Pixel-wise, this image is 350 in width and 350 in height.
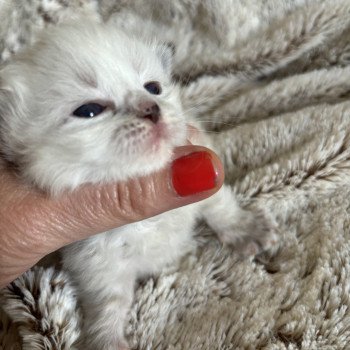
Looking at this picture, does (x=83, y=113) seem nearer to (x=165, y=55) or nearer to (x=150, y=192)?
(x=150, y=192)

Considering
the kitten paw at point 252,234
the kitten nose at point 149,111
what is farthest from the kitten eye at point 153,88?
the kitten paw at point 252,234

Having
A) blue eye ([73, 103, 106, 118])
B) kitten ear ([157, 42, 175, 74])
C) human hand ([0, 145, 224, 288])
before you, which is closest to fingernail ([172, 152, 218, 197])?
human hand ([0, 145, 224, 288])

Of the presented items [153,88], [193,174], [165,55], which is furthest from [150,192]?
[165,55]

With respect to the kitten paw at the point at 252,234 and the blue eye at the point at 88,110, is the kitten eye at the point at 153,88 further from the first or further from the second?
the kitten paw at the point at 252,234

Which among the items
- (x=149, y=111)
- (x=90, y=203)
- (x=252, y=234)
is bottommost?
(x=252, y=234)

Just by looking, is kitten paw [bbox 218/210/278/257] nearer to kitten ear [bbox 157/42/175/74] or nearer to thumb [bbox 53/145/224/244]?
thumb [bbox 53/145/224/244]

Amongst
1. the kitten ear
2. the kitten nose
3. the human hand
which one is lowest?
the human hand
